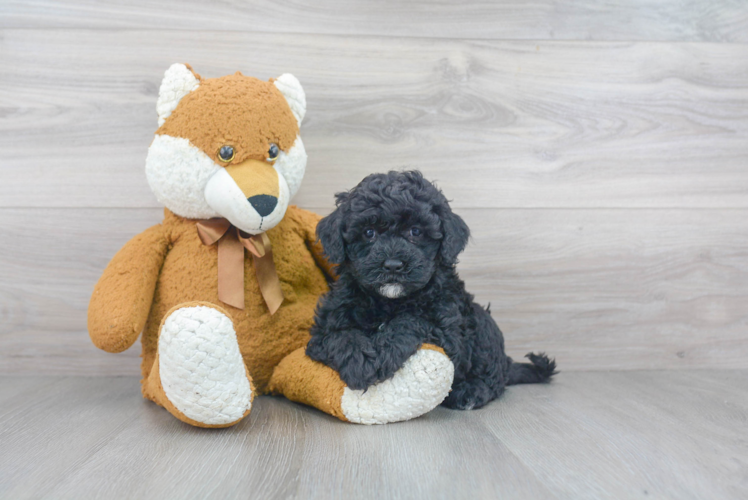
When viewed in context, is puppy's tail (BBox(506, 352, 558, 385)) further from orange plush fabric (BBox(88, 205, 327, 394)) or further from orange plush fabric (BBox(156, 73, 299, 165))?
orange plush fabric (BBox(156, 73, 299, 165))

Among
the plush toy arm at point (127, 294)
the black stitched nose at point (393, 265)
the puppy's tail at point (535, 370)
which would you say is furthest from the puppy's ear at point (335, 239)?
the puppy's tail at point (535, 370)

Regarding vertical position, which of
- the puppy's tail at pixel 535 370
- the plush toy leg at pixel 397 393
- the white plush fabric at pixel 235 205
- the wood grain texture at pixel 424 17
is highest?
the wood grain texture at pixel 424 17

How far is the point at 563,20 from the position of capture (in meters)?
1.46

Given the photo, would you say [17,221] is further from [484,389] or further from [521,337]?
[521,337]

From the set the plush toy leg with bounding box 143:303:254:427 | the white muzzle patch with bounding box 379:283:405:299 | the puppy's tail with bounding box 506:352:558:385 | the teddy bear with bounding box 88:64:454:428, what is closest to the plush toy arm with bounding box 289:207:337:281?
the teddy bear with bounding box 88:64:454:428

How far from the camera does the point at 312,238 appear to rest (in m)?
1.26

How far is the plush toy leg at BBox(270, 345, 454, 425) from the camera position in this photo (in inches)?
39.8

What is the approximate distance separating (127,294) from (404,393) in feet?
1.83

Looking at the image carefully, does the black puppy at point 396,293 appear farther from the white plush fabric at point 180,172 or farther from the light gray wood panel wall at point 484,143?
the light gray wood panel wall at point 484,143

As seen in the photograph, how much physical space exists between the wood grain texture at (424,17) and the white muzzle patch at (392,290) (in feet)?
2.45

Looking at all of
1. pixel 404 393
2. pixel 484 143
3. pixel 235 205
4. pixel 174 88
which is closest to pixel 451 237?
pixel 404 393

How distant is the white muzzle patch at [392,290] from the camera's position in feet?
3.30

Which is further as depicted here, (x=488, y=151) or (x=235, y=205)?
(x=488, y=151)

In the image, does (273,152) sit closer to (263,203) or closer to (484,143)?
(263,203)
